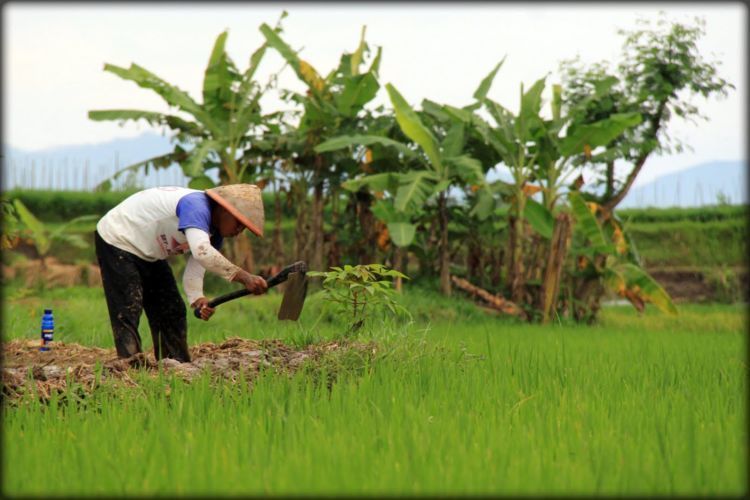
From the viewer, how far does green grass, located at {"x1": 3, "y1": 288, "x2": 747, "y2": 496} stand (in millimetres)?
2354

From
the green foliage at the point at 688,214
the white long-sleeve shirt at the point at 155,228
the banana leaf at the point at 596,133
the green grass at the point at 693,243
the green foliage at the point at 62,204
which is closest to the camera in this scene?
the white long-sleeve shirt at the point at 155,228

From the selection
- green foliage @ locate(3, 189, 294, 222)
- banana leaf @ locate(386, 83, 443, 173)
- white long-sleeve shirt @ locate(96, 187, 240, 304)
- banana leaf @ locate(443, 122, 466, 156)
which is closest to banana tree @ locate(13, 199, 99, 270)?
green foliage @ locate(3, 189, 294, 222)

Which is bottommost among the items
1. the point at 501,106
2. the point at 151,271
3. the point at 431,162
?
the point at 151,271

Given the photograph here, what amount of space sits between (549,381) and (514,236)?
5.69 meters

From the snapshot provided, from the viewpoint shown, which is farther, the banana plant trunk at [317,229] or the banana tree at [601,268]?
the banana plant trunk at [317,229]

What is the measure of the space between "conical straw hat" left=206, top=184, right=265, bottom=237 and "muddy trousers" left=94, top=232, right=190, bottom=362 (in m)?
0.68

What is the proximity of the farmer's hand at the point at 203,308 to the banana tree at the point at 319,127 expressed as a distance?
4929mm

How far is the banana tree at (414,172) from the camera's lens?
848 centimetres

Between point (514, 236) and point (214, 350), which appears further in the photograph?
point (514, 236)

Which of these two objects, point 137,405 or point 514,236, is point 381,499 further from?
point 514,236

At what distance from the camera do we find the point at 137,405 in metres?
3.35

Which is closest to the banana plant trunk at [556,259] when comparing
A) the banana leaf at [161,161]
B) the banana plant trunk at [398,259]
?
the banana plant trunk at [398,259]

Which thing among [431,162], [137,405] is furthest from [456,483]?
[431,162]

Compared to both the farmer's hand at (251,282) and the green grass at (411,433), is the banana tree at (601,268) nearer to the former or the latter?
the green grass at (411,433)
